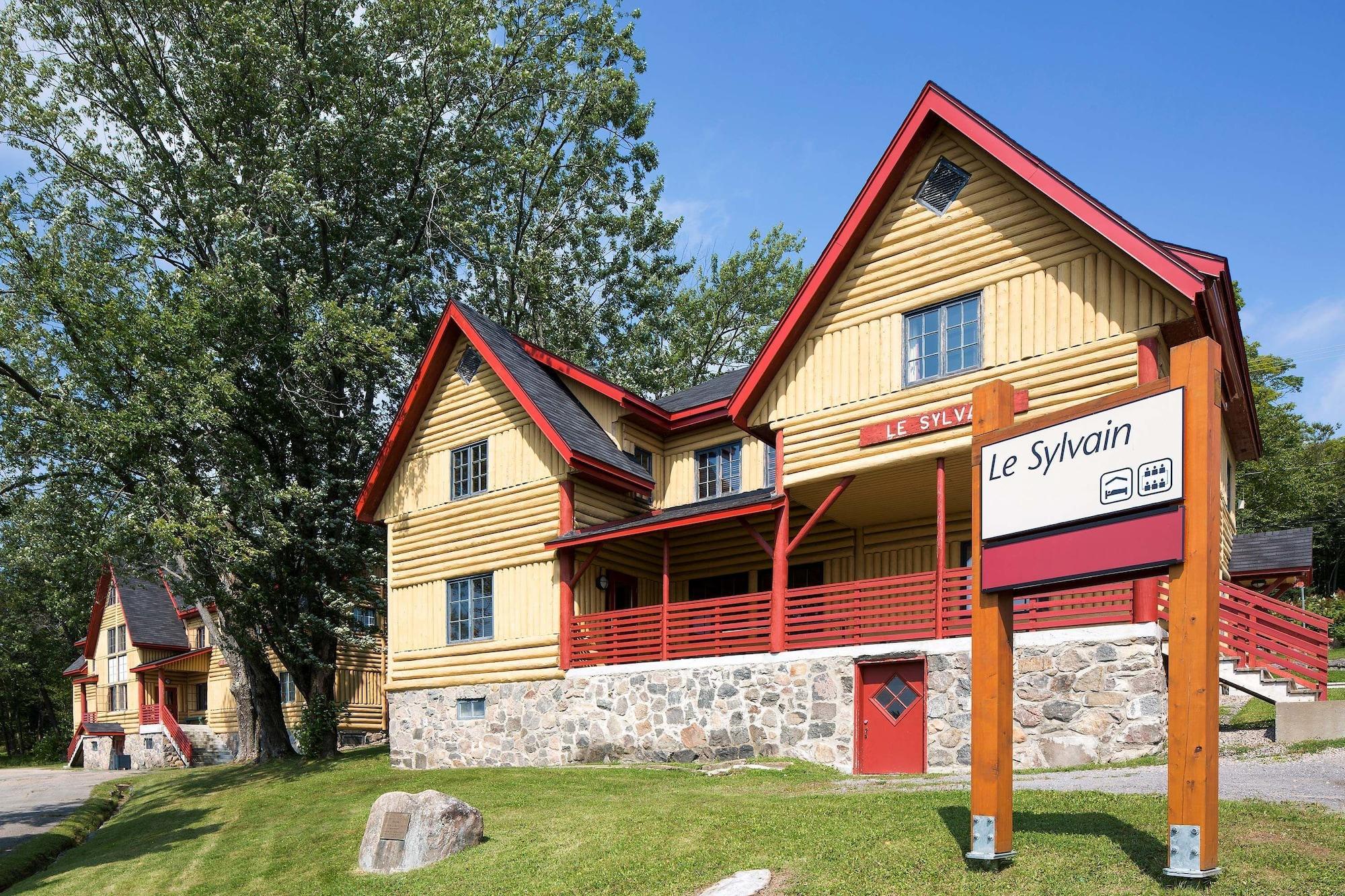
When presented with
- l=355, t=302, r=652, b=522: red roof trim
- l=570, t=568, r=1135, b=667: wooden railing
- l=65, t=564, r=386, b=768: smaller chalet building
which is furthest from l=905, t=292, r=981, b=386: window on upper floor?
l=65, t=564, r=386, b=768: smaller chalet building

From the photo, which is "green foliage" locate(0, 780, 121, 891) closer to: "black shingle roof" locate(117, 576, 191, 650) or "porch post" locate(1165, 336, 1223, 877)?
"porch post" locate(1165, 336, 1223, 877)

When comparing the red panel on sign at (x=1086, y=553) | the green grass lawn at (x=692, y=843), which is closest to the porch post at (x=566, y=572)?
the green grass lawn at (x=692, y=843)

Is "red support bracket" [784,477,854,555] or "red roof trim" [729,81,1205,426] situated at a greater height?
"red roof trim" [729,81,1205,426]

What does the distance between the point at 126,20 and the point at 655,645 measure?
23.2 metres

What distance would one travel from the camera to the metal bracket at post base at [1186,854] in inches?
279

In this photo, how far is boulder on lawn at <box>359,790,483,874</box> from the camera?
12047 mm

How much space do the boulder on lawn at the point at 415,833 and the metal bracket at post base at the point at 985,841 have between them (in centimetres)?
635

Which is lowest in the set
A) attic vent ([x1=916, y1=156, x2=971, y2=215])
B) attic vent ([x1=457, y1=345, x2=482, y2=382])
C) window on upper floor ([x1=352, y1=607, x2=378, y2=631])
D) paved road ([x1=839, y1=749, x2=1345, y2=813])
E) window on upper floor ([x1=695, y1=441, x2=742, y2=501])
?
window on upper floor ([x1=352, y1=607, x2=378, y2=631])

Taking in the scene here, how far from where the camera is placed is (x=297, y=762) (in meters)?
27.0

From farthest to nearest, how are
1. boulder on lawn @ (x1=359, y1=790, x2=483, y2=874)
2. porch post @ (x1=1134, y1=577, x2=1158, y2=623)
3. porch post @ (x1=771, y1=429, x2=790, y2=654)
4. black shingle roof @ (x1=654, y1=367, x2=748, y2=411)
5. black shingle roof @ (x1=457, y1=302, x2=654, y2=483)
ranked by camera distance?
black shingle roof @ (x1=654, y1=367, x2=748, y2=411) → black shingle roof @ (x1=457, y1=302, x2=654, y2=483) → porch post @ (x1=771, y1=429, x2=790, y2=654) → porch post @ (x1=1134, y1=577, x2=1158, y2=623) → boulder on lawn @ (x1=359, y1=790, x2=483, y2=874)

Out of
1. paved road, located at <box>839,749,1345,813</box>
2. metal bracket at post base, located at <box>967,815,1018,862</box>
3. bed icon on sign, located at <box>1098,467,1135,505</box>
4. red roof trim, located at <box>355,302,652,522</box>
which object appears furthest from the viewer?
red roof trim, located at <box>355,302,652,522</box>

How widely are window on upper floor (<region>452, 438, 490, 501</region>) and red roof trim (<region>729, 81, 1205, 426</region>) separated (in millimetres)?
7072

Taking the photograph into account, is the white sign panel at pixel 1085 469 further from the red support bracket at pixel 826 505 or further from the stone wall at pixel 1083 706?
the red support bracket at pixel 826 505

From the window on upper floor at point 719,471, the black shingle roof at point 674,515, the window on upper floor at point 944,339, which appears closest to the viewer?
the window on upper floor at point 944,339
